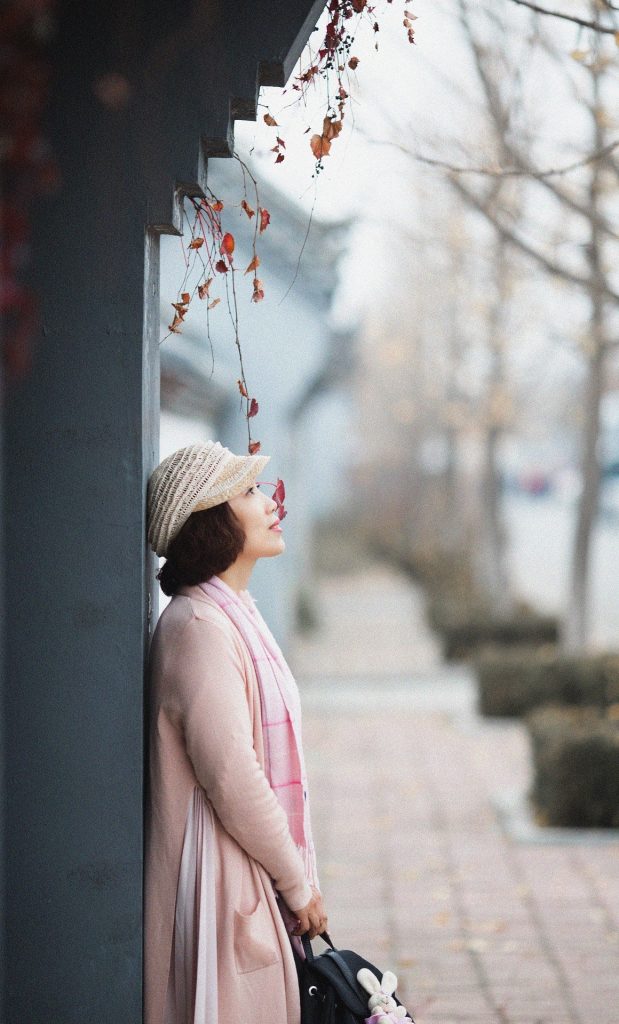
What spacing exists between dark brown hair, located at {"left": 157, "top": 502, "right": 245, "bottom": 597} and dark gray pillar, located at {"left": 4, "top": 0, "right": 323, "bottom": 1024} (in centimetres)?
15

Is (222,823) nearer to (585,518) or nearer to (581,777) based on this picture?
(581,777)

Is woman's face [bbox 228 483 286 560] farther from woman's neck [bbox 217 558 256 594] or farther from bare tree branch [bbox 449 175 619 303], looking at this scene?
bare tree branch [bbox 449 175 619 303]

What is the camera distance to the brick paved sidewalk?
14.5 feet

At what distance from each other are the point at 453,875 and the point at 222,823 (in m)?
3.55

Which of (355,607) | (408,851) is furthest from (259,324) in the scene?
(355,607)

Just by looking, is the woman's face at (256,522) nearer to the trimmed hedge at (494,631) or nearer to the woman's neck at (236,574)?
the woman's neck at (236,574)

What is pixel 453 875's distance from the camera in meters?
5.94

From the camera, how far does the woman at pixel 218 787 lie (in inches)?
104

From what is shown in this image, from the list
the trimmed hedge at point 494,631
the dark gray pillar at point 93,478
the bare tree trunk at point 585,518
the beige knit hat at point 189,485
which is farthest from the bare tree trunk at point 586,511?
the dark gray pillar at point 93,478

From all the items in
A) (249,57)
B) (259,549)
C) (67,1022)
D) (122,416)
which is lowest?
(67,1022)

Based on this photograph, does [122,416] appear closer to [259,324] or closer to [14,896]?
[14,896]

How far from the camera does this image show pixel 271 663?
2812 millimetres

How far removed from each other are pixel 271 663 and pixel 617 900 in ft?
11.1

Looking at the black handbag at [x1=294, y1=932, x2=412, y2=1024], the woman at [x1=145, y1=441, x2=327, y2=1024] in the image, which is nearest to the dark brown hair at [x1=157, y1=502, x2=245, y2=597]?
the woman at [x1=145, y1=441, x2=327, y2=1024]
